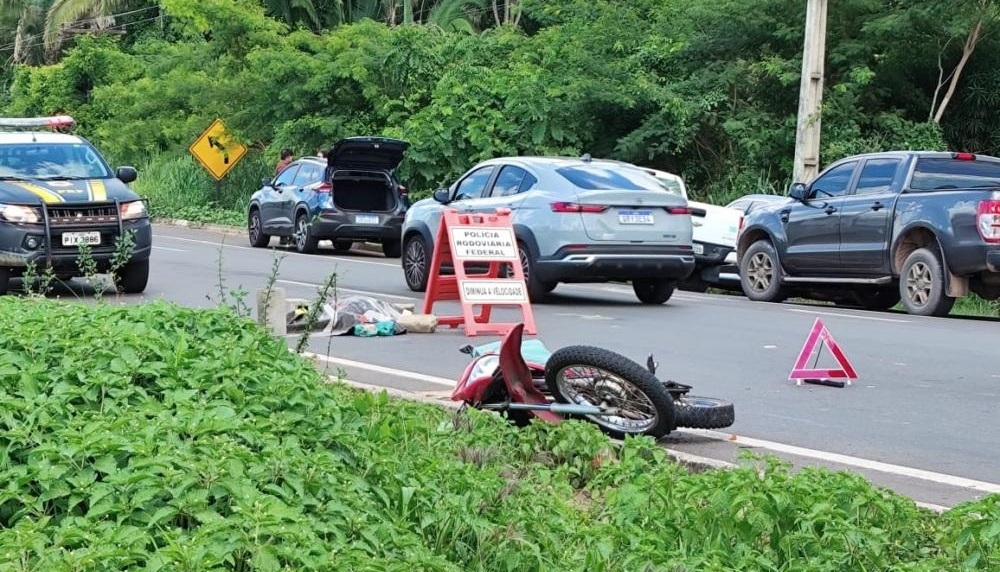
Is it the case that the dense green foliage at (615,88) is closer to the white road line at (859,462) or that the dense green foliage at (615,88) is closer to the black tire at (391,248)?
the black tire at (391,248)

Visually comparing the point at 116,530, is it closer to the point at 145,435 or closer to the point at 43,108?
the point at 145,435

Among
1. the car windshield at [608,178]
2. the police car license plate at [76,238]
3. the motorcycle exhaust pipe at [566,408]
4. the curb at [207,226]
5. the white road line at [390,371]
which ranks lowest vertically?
the curb at [207,226]

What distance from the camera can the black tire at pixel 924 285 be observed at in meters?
15.8

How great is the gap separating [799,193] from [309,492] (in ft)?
45.2

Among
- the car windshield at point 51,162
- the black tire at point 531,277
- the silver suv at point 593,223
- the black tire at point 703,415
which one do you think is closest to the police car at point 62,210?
the car windshield at point 51,162

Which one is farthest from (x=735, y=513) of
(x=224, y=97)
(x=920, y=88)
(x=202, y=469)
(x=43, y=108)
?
(x=43, y=108)

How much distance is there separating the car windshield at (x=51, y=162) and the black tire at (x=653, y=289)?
236 inches

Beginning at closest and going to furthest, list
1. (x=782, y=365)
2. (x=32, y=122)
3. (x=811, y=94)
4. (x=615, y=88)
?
(x=782, y=365), (x=32, y=122), (x=811, y=94), (x=615, y=88)

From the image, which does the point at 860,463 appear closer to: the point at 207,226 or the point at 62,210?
the point at 62,210

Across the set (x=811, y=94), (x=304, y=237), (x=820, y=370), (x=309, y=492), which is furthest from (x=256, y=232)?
(x=309, y=492)

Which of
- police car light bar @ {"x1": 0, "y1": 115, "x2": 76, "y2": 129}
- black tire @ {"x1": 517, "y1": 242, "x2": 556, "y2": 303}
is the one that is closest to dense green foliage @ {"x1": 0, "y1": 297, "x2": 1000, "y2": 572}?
black tire @ {"x1": 517, "y1": 242, "x2": 556, "y2": 303}

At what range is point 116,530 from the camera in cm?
436

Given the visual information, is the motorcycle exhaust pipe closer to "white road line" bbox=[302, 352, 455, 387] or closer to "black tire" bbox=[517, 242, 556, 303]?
"white road line" bbox=[302, 352, 455, 387]

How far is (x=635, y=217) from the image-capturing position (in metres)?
15.6
